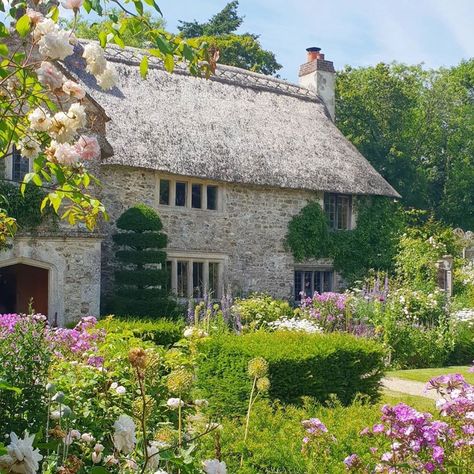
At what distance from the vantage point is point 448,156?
1398 inches

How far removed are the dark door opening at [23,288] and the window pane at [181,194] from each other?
3.51 m

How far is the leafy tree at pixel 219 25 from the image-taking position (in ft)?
124

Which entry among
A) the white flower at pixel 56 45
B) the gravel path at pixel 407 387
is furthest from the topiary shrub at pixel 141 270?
the white flower at pixel 56 45

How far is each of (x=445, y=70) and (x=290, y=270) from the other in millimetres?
24691

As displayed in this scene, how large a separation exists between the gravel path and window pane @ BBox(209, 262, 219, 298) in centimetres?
706

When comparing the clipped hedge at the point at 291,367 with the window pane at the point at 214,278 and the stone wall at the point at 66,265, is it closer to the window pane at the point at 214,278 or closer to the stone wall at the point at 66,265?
the stone wall at the point at 66,265

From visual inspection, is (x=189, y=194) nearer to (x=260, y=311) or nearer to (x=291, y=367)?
(x=260, y=311)

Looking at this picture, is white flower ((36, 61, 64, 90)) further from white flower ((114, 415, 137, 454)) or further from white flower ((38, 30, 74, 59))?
white flower ((114, 415, 137, 454))

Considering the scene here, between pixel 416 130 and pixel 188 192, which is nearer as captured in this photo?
pixel 188 192

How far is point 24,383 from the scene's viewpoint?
4699 mm

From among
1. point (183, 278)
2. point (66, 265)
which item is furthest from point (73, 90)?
point (183, 278)

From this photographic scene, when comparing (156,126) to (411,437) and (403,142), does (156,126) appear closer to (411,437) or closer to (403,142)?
(411,437)

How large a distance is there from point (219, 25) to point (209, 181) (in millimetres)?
21425

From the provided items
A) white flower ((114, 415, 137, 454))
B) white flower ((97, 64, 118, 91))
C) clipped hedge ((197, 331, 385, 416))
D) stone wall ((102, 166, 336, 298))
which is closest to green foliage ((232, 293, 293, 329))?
stone wall ((102, 166, 336, 298))
